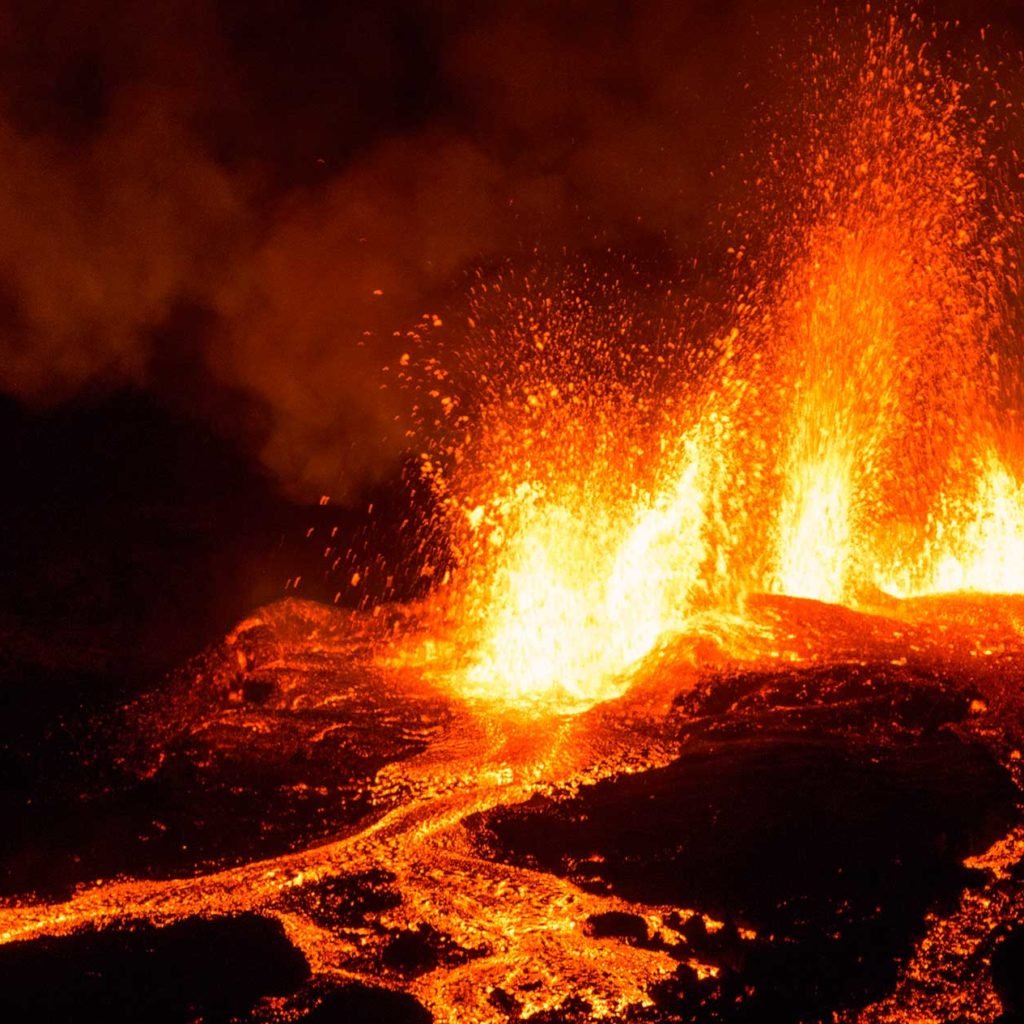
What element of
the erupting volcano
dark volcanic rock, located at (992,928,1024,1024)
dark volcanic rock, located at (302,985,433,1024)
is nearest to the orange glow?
the erupting volcano

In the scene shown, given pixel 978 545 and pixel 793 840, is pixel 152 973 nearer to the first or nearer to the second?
pixel 793 840

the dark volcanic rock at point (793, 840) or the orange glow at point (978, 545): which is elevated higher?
the orange glow at point (978, 545)

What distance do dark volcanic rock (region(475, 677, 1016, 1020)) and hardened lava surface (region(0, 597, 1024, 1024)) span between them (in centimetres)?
1

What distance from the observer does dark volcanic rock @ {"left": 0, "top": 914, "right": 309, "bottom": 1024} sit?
3555 millimetres

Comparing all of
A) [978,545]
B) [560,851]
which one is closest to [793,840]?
[560,851]

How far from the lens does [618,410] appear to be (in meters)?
11.9

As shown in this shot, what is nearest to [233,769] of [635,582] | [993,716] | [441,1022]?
[441,1022]

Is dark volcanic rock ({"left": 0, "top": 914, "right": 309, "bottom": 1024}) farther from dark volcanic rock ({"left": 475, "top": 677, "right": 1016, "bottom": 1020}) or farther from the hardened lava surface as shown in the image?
dark volcanic rock ({"left": 475, "top": 677, "right": 1016, "bottom": 1020})

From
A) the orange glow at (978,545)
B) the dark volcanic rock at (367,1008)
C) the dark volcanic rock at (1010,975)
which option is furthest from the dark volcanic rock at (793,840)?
the orange glow at (978,545)

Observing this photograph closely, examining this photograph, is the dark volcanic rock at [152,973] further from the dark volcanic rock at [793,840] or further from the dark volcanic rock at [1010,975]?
the dark volcanic rock at [1010,975]

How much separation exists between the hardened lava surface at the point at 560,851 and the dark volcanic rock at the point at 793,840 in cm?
1

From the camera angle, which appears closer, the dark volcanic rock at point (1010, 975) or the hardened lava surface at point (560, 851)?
the dark volcanic rock at point (1010, 975)

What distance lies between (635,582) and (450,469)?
381 centimetres

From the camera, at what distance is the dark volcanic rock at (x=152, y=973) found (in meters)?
3.55
